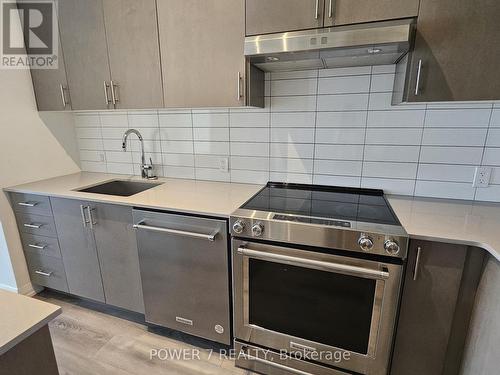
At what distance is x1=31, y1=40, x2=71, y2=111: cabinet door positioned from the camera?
1.93m

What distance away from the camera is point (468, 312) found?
117 cm

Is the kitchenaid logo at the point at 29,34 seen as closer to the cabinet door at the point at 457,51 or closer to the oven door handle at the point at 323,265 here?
the oven door handle at the point at 323,265

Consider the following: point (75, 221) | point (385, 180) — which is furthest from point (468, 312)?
point (75, 221)

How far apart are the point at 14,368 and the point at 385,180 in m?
1.79

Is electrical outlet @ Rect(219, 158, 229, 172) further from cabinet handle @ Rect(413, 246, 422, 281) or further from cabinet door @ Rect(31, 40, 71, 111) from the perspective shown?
cabinet handle @ Rect(413, 246, 422, 281)

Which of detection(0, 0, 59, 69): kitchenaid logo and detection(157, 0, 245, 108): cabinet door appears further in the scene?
detection(0, 0, 59, 69): kitchenaid logo

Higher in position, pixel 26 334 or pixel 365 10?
pixel 365 10

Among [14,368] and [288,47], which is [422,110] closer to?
[288,47]

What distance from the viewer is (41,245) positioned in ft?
6.59

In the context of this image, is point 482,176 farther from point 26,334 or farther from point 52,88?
point 52,88

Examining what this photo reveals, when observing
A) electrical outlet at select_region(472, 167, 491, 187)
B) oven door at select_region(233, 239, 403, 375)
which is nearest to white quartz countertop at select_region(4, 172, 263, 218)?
oven door at select_region(233, 239, 403, 375)

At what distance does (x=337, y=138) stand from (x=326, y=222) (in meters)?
0.68

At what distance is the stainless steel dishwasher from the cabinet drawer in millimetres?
781

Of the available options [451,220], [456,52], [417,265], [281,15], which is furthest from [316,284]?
[281,15]
